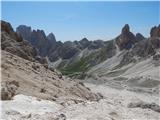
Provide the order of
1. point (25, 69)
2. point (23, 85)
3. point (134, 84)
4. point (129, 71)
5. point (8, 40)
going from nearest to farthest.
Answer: point (23, 85) → point (25, 69) → point (8, 40) → point (134, 84) → point (129, 71)

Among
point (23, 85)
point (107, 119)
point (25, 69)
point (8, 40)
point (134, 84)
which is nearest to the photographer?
point (107, 119)

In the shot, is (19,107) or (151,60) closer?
(19,107)

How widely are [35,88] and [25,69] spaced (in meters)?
8.69

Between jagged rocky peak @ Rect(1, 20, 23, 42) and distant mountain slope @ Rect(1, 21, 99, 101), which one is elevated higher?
jagged rocky peak @ Rect(1, 20, 23, 42)

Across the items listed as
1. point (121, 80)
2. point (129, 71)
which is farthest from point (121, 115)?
point (129, 71)

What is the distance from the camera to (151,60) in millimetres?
188500

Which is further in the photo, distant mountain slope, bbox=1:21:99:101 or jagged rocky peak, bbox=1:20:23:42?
jagged rocky peak, bbox=1:20:23:42

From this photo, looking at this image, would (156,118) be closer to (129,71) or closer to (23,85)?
(23,85)

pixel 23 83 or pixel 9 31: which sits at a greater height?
pixel 9 31

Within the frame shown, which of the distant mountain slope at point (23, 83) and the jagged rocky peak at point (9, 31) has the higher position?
the jagged rocky peak at point (9, 31)

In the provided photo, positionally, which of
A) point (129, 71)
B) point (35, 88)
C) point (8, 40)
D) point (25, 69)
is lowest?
point (35, 88)

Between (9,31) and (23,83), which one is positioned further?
(9,31)

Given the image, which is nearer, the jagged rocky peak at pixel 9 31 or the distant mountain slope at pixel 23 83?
the distant mountain slope at pixel 23 83

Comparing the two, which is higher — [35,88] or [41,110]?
[35,88]
